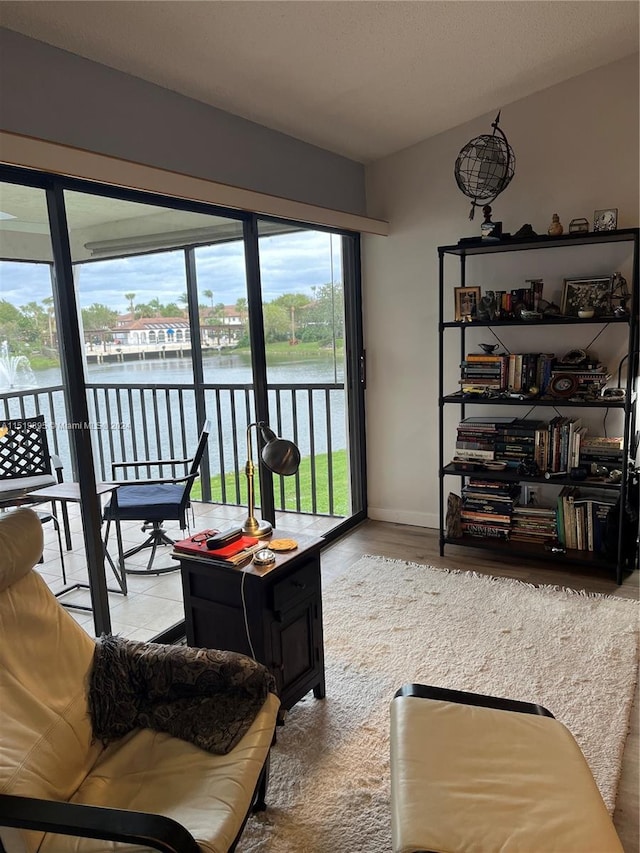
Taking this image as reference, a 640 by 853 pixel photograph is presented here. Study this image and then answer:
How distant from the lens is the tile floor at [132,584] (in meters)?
2.74

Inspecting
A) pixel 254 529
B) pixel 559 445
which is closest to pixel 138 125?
pixel 254 529

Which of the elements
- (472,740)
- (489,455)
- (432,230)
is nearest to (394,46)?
(432,230)

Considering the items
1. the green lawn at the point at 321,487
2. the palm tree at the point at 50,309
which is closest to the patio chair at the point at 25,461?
the palm tree at the point at 50,309

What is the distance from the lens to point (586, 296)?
11.3 ft

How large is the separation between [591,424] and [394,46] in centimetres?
230

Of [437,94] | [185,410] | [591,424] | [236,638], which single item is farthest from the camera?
[185,410]

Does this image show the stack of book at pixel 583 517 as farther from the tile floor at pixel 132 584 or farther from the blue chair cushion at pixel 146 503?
the blue chair cushion at pixel 146 503

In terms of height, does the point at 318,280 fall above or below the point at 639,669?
above

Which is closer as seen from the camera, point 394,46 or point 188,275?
point 394,46

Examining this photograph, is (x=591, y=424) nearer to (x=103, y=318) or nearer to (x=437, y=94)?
(x=437, y=94)

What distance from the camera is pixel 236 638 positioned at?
2.19 metres

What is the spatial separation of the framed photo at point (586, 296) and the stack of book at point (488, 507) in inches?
43.1

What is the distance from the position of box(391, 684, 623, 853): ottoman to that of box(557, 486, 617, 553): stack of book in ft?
6.35

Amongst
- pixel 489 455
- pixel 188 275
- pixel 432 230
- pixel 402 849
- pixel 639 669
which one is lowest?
pixel 639 669
